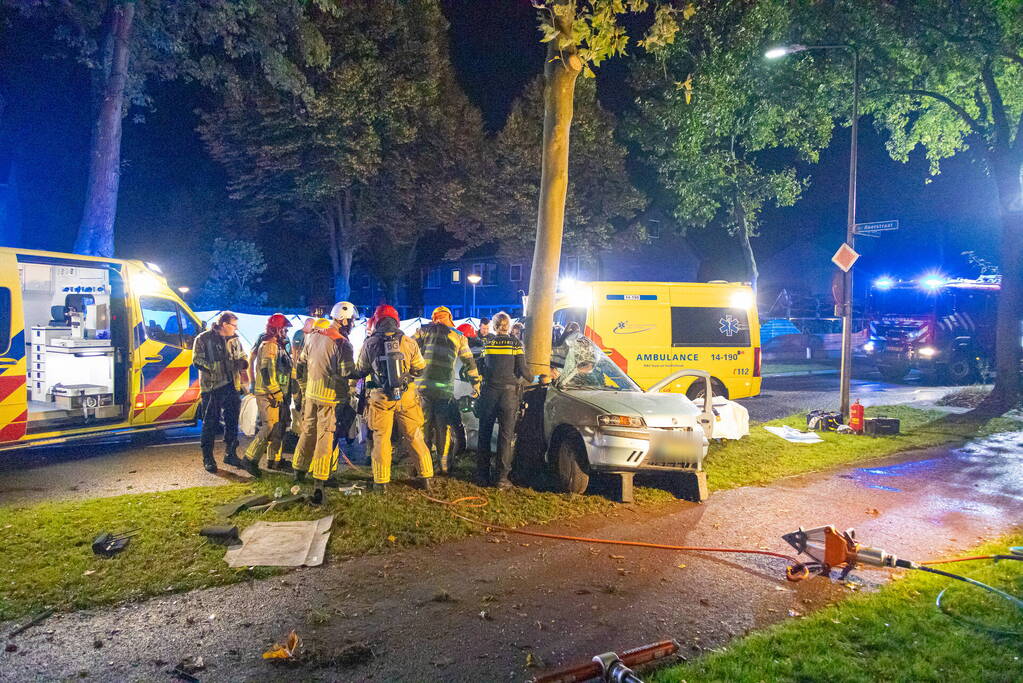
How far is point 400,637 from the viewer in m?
4.14

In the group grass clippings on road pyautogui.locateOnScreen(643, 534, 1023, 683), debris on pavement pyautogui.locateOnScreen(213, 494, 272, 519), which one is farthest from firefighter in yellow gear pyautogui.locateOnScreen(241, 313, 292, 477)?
grass clippings on road pyautogui.locateOnScreen(643, 534, 1023, 683)

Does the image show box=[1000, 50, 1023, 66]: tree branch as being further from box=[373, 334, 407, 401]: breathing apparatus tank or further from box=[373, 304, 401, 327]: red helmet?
box=[373, 334, 407, 401]: breathing apparatus tank

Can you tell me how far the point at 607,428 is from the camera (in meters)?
6.90

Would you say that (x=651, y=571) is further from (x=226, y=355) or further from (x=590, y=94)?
(x=590, y=94)

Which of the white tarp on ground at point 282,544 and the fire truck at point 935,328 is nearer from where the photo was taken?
the white tarp on ground at point 282,544

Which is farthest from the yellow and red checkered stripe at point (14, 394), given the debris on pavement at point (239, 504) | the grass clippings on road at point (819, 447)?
the grass clippings on road at point (819, 447)

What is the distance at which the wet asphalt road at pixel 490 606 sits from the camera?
3834 millimetres

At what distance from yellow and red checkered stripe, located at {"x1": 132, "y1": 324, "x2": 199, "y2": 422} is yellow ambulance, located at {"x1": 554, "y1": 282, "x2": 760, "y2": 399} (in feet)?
19.7

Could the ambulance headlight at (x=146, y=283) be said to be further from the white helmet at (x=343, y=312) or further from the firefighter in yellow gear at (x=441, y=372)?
the firefighter in yellow gear at (x=441, y=372)

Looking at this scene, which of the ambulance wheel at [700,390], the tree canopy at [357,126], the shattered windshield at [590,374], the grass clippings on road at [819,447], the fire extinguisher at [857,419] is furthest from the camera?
the tree canopy at [357,126]

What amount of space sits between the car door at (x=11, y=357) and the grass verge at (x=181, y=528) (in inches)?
75.2

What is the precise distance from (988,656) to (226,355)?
740 centimetres

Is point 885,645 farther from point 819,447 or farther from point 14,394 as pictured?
point 14,394

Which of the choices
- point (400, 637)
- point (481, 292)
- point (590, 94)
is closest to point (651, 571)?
point (400, 637)
